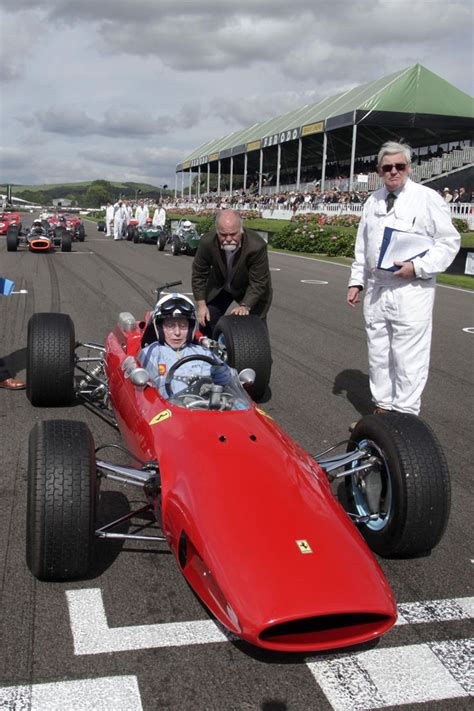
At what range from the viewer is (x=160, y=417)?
4.12 meters

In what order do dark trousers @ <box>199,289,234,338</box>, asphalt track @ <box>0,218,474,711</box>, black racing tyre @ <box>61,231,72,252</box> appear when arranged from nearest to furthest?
asphalt track @ <box>0,218,474,711</box> < dark trousers @ <box>199,289,234,338</box> < black racing tyre @ <box>61,231,72,252</box>

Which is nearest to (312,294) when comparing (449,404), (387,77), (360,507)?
(449,404)

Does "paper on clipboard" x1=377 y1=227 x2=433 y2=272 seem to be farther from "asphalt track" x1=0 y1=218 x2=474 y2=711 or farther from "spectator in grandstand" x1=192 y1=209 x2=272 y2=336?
"spectator in grandstand" x1=192 y1=209 x2=272 y2=336

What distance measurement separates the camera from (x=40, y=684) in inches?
110

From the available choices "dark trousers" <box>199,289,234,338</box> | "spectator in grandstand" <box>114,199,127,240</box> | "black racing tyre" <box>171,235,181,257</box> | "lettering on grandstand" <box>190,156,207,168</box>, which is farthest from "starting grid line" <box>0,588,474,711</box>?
"lettering on grandstand" <box>190,156,207,168</box>

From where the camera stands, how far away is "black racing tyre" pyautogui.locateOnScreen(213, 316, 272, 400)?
21.0ft

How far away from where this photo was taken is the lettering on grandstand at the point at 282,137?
163 feet

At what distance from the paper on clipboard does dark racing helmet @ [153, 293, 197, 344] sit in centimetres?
151

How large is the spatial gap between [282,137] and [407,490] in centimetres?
5115

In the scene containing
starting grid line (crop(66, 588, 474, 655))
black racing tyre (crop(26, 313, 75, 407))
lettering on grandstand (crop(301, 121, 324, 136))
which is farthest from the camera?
lettering on grandstand (crop(301, 121, 324, 136))

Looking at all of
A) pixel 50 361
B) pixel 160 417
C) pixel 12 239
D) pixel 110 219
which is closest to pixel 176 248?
pixel 12 239

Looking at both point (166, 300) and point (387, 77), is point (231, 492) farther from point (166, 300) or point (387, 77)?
point (387, 77)

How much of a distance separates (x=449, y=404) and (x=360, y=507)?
318 centimetres

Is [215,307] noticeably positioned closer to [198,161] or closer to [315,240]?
[315,240]
